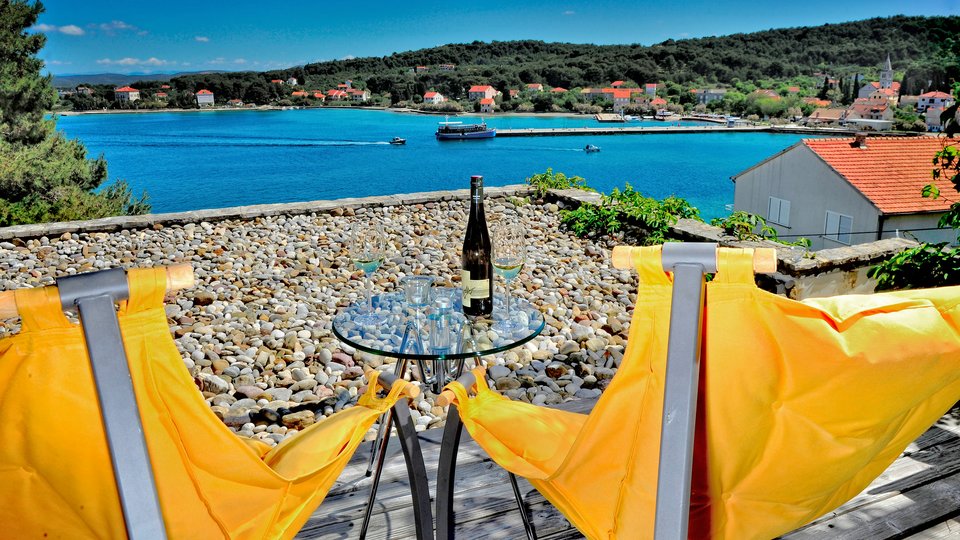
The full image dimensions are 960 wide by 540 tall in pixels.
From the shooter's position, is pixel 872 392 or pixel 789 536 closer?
pixel 872 392

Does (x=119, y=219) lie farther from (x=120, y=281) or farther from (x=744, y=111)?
(x=744, y=111)

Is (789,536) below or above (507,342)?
below

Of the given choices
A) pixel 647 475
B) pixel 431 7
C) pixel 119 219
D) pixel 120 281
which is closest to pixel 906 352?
pixel 647 475

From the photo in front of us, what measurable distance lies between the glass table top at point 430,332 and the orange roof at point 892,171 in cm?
1314

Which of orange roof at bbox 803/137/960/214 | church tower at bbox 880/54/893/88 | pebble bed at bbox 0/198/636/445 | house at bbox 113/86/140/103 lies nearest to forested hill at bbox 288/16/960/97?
church tower at bbox 880/54/893/88

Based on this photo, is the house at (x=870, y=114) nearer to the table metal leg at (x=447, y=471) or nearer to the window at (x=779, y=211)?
the window at (x=779, y=211)

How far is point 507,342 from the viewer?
1481 mm

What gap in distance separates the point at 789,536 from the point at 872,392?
0.85 meters

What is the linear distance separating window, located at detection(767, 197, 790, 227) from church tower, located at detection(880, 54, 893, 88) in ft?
38.1

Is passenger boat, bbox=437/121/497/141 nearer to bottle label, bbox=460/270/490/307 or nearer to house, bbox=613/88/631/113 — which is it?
house, bbox=613/88/631/113

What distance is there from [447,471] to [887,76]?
32.0 m

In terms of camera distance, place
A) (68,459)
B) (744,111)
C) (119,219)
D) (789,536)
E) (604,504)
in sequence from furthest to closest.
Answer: (744,111), (119,219), (789,536), (604,504), (68,459)

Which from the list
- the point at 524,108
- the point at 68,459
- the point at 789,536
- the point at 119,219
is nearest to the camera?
the point at 68,459

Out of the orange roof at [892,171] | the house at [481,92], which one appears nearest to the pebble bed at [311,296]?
the orange roof at [892,171]
